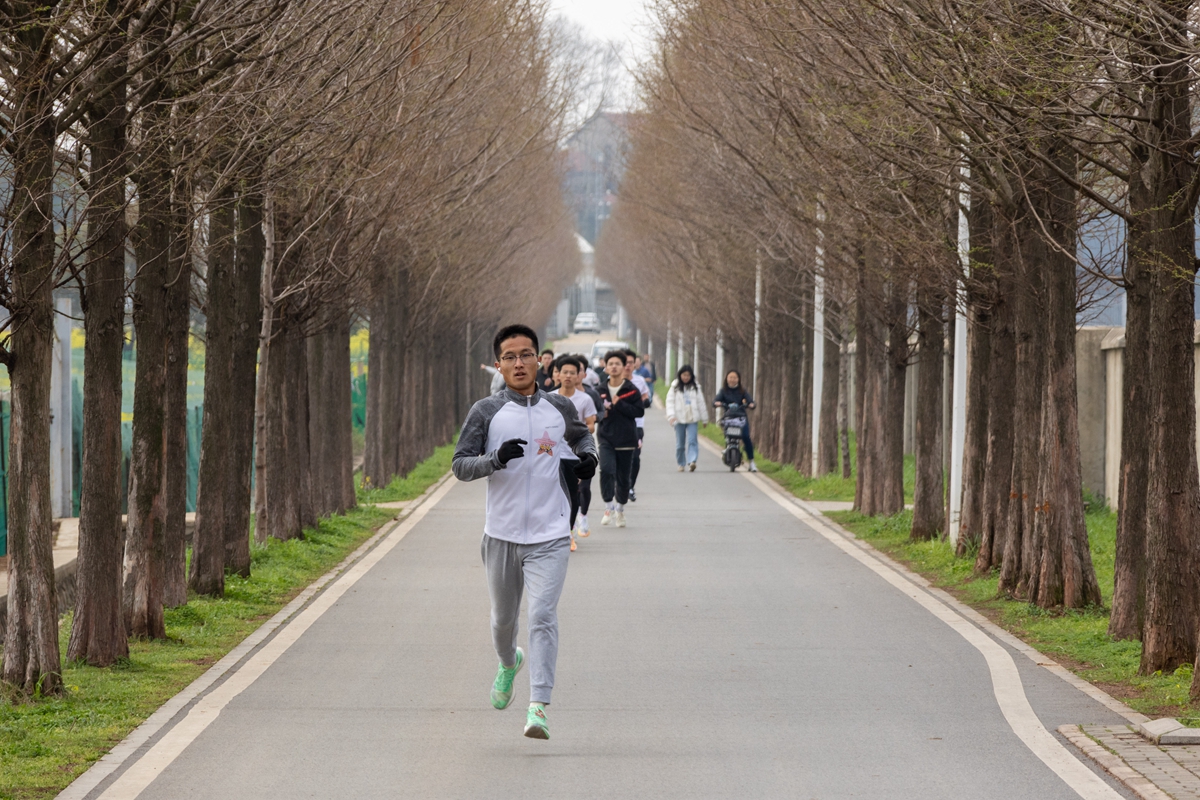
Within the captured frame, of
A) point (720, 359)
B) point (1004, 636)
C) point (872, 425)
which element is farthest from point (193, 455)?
point (720, 359)

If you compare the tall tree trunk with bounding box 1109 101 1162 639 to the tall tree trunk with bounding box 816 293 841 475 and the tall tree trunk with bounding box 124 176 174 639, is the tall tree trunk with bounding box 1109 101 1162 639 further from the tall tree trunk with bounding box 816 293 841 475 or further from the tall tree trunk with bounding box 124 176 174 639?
the tall tree trunk with bounding box 816 293 841 475

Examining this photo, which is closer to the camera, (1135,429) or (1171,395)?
(1171,395)

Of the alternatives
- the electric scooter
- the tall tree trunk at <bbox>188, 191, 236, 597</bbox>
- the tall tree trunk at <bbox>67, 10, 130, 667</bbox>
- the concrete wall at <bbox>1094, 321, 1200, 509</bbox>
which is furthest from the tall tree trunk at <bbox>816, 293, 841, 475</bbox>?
the tall tree trunk at <bbox>67, 10, 130, 667</bbox>

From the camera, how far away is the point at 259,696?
29.6ft

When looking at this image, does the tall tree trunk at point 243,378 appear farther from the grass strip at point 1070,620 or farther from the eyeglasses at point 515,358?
the eyeglasses at point 515,358

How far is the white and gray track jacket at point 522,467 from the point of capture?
25.9 ft

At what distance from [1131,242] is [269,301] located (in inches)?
330

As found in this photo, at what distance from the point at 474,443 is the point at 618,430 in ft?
38.9

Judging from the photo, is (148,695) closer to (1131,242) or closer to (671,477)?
(1131,242)

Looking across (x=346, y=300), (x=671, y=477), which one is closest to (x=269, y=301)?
(x=346, y=300)

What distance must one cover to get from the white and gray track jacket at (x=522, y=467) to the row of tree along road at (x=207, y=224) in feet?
7.38

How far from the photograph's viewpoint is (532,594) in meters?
7.81

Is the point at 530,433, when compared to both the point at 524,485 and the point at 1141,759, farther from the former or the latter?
the point at 1141,759

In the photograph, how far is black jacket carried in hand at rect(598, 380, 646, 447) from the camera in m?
19.6
